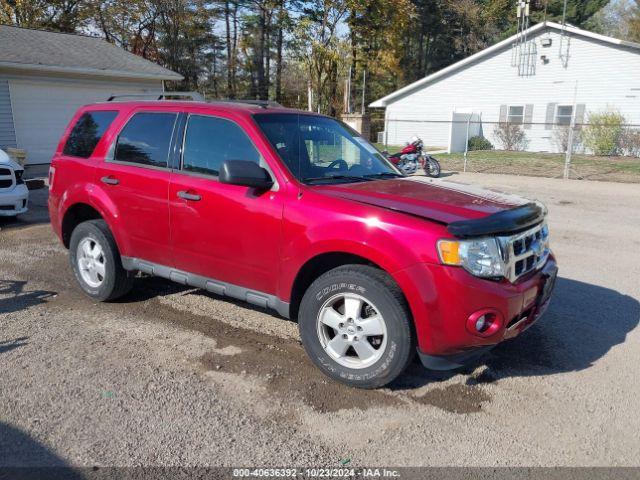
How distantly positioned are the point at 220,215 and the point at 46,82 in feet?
52.1

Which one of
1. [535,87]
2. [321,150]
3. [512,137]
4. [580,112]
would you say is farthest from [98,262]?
[535,87]

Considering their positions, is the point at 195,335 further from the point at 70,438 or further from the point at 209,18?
the point at 209,18

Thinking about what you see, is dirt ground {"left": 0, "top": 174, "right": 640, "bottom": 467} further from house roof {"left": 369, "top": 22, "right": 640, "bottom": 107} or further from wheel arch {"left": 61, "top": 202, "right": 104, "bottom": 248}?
house roof {"left": 369, "top": 22, "right": 640, "bottom": 107}

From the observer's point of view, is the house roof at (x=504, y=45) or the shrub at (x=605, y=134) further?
the house roof at (x=504, y=45)

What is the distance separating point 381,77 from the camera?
146ft

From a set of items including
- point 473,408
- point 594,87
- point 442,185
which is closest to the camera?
point 473,408

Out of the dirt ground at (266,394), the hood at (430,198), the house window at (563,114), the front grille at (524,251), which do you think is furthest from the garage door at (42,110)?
the house window at (563,114)

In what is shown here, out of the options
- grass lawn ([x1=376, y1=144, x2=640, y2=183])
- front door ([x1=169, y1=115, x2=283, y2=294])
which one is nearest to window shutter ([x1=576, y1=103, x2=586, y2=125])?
grass lawn ([x1=376, y1=144, x2=640, y2=183])

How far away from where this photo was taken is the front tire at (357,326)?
331cm

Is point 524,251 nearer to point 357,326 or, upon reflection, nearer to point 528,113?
point 357,326

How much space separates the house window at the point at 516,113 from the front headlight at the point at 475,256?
26.3m

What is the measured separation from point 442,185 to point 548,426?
1.90 m

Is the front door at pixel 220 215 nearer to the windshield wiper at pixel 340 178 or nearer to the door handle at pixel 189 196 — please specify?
the door handle at pixel 189 196

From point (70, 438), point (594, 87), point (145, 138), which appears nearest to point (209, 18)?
point (594, 87)
